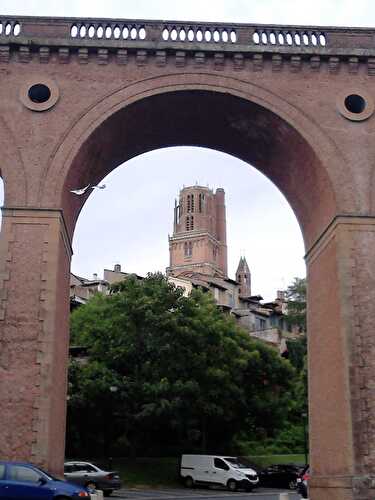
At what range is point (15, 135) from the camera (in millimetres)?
18875

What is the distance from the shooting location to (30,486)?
13930 mm

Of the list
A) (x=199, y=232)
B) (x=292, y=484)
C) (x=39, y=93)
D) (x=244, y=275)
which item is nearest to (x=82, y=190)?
(x=39, y=93)

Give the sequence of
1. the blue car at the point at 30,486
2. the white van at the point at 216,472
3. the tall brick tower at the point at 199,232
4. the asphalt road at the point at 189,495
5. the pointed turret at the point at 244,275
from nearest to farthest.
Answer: the blue car at the point at 30,486 < the asphalt road at the point at 189,495 < the white van at the point at 216,472 < the pointed turret at the point at 244,275 < the tall brick tower at the point at 199,232

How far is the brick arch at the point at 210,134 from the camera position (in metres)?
18.9

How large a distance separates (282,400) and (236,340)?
4526 millimetres

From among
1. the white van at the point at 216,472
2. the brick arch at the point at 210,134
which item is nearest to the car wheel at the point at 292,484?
the white van at the point at 216,472

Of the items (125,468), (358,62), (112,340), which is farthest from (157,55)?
(125,468)

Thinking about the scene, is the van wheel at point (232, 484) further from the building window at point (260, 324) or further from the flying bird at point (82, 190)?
the building window at point (260, 324)

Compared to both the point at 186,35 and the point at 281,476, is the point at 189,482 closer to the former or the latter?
the point at 281,476

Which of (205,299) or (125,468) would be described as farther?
(205,299)

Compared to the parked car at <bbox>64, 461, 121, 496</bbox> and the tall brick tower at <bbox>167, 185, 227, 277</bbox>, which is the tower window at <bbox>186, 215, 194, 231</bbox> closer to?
the tall brick tower at <bbox>167, 185, 227, 277</bbox>

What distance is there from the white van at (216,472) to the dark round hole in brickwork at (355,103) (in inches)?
812

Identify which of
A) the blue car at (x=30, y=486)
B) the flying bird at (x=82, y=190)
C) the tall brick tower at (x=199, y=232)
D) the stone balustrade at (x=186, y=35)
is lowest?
the blue car at (x=30, y=486)

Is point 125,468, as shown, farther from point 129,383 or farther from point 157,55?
point 157,55
